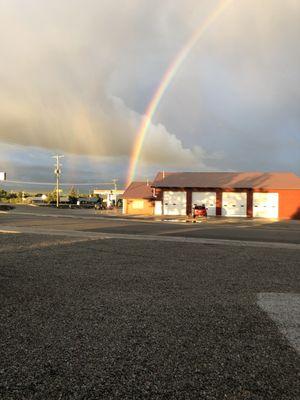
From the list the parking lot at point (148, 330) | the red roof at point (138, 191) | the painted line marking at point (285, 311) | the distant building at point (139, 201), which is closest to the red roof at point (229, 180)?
the red roof at point (138, 191)

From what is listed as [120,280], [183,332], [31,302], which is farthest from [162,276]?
[183,332]

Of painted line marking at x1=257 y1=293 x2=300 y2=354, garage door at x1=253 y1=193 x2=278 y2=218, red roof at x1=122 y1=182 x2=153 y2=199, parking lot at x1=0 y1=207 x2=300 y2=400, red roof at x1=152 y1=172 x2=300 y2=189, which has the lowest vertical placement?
painted line marking at x1=257 y1=293 x2=300 y2=354

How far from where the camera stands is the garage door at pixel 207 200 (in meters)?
54.1

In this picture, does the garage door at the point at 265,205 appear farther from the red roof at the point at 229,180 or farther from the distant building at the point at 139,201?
the distant building at the point at 139,201

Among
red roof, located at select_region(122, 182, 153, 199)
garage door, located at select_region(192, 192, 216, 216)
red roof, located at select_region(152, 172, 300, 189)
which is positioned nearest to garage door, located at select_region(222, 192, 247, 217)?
Answer: red roof, located at select_region(152, 172, 300, 189)

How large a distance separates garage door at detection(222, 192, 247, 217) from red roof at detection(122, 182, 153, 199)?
38.5ft

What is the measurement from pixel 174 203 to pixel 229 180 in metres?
8.28

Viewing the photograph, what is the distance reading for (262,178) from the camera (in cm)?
5744

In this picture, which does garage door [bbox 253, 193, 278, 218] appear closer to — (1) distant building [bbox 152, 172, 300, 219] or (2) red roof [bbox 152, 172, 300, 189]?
(1) distant building [bbox 152, 172, 300, 219]

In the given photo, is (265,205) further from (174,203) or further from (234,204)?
(174,203)

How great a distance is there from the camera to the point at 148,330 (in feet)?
19.1

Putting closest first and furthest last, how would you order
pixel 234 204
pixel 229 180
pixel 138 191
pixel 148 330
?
1. pixel 148 330
2. pixel 234 204
3. pixel 229 180
4. pixel 138 191

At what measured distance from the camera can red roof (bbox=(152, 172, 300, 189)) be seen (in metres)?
53.9

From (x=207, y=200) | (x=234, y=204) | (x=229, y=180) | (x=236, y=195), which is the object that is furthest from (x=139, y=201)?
(x=236, y=195)
